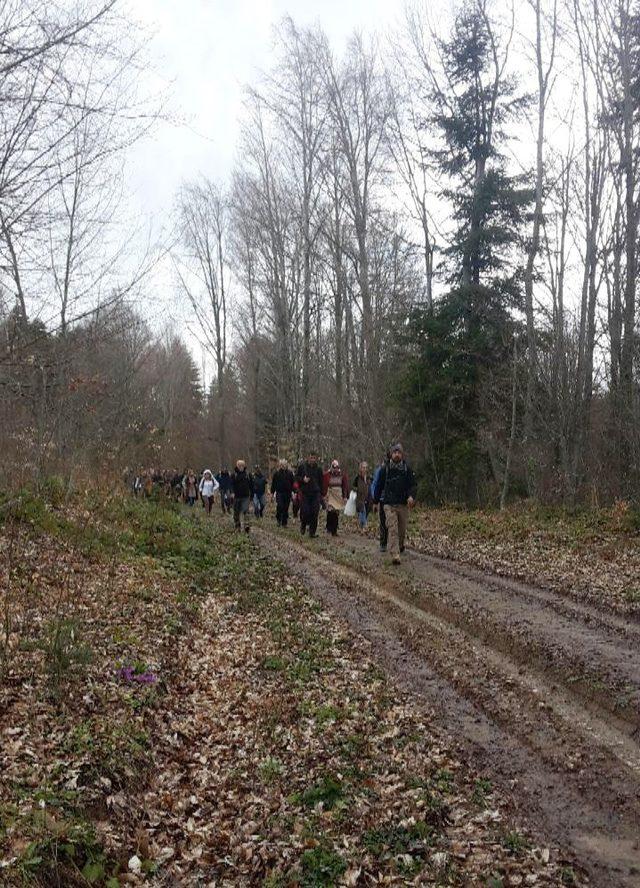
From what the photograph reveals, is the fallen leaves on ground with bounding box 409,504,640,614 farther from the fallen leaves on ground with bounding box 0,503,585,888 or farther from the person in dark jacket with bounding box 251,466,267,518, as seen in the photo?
the person in dark jacket with bounding box 251,466,267,518

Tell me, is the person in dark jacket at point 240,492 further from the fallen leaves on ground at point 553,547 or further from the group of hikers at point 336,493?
the fallen leaves on ground at point 553,547

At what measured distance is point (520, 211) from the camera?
24.0 meters

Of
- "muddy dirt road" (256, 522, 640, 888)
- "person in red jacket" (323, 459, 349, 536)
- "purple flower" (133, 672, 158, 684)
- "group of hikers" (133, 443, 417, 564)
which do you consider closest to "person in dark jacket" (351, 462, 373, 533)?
"group of hikers" (133, 443, 417, 564)

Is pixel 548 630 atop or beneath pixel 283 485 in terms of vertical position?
beneath

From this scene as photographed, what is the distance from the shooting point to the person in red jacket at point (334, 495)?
59.5 feet

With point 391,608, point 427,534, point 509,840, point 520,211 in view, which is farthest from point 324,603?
point 520,211

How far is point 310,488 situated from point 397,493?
474 centimetres

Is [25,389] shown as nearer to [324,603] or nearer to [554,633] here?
[324,603]

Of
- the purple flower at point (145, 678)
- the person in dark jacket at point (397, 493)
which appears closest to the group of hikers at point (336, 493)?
the person in dark jacket at point (397, 493)

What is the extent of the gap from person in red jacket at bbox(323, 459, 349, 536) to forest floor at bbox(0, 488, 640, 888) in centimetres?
738

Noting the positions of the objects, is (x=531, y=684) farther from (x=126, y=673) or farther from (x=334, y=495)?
(x=334, y=495)

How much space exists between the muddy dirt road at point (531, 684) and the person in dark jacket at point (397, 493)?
156cm

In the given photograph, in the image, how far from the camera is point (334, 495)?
60.7ft

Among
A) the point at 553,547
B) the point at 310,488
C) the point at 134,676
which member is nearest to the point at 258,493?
the point at 310,488
